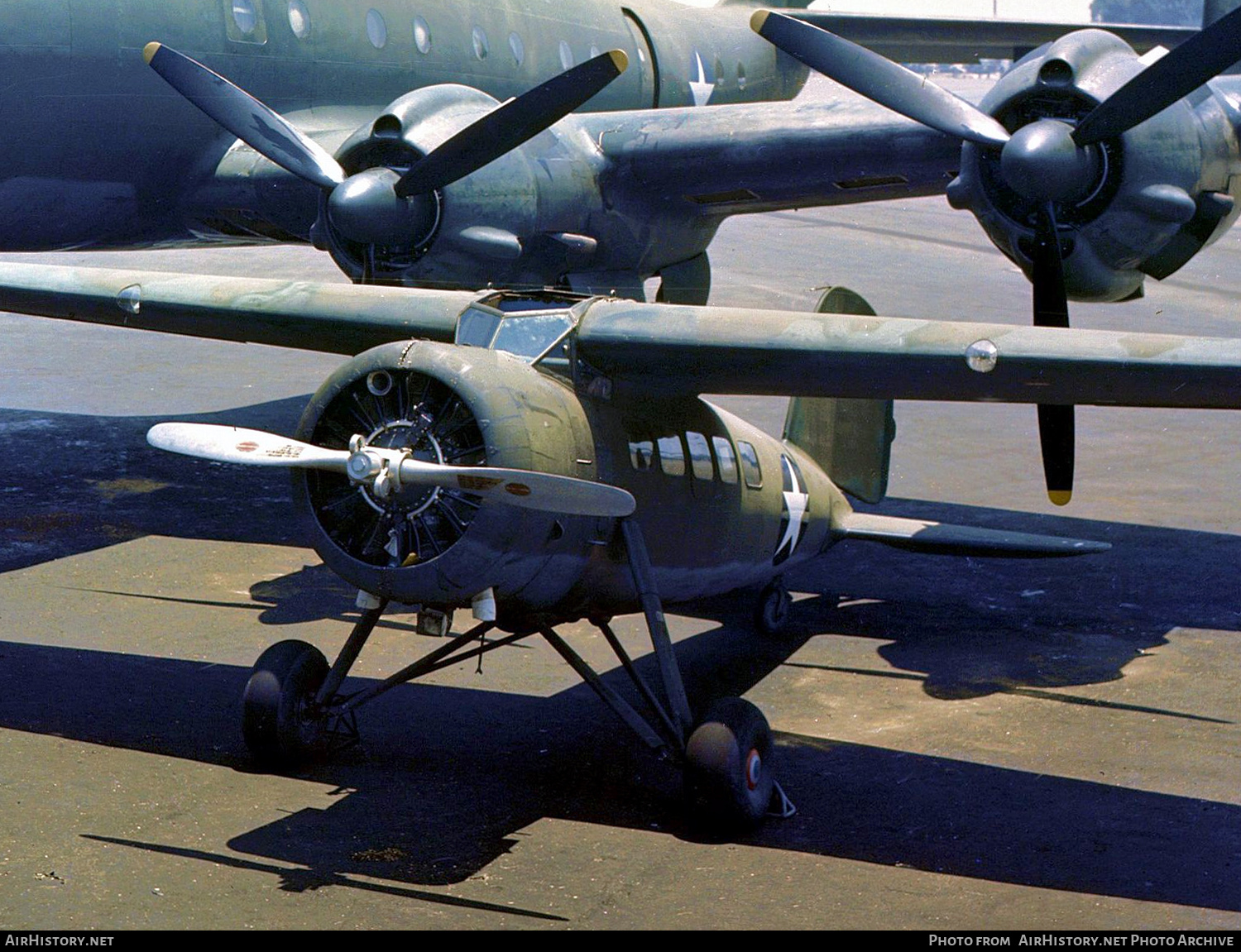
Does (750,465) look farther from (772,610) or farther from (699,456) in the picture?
(772,610)

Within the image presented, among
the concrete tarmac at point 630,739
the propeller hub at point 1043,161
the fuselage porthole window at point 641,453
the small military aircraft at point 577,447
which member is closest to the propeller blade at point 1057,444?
the concrete tarmac at point 630,739

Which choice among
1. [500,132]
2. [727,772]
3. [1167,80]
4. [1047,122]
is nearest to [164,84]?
[500,132]

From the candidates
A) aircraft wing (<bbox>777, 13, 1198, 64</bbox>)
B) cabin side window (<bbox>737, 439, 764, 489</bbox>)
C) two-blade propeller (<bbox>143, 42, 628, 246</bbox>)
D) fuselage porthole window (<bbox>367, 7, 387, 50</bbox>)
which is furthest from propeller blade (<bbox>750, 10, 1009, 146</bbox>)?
aircraft wing (<bbox>777, 13, 1198, 64</bbox>)

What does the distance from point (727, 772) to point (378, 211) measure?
825 centimetres

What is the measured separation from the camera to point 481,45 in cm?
2016

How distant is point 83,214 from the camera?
17.0m

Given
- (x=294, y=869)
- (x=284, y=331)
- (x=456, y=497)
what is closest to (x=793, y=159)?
(x=284, y=331)

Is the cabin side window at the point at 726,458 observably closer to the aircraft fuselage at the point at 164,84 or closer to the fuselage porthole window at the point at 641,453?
the fuselage porthole window at the point at 641,453

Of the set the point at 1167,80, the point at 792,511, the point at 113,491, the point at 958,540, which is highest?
the point at 1167,80

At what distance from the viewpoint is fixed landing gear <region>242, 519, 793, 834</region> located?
9.61 meters

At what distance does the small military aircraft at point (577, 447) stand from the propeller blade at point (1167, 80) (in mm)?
3614

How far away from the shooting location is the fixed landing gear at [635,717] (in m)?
9.61

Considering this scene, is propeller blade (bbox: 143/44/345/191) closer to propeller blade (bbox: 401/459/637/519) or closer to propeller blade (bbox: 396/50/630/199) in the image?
propeller blade (bbox: 396/50/630/199)

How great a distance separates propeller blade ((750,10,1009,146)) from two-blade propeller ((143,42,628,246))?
1.92 metres
